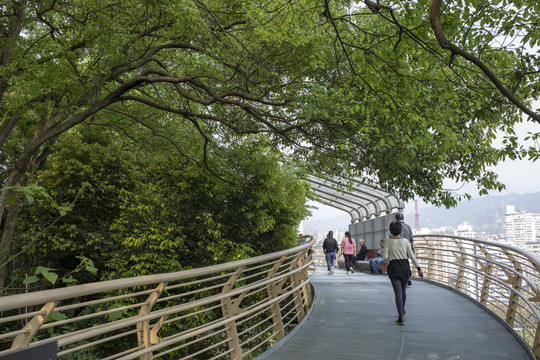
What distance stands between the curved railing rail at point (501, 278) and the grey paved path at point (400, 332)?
9.5 inches

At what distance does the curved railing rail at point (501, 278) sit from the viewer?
4980mm

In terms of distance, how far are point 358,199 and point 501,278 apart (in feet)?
51.7

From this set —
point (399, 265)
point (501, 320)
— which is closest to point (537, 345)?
point (501, 320)

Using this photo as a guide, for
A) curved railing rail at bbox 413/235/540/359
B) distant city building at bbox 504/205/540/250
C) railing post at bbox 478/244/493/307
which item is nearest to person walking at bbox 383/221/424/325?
curved railing rail at bbox 413/235/540/359

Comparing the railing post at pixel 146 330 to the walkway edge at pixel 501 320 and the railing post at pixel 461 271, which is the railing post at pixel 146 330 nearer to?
the walkway edge at pixel 501 320

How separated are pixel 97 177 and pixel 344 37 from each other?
830 centimetres

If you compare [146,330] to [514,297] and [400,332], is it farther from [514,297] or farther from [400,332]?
[514,297]

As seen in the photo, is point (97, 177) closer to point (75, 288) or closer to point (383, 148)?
point (383, 148)

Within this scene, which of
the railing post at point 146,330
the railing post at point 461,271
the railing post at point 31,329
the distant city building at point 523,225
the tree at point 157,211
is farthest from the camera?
the distant city building at point 523,225

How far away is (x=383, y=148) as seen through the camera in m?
7.16

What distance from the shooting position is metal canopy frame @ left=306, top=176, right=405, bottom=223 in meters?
18.1

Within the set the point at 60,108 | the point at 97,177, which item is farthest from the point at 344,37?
the point at 97,177

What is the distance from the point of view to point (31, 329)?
2.02m

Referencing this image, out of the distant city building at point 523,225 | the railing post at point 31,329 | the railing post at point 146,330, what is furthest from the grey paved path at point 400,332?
the distant city building at point 523,225
